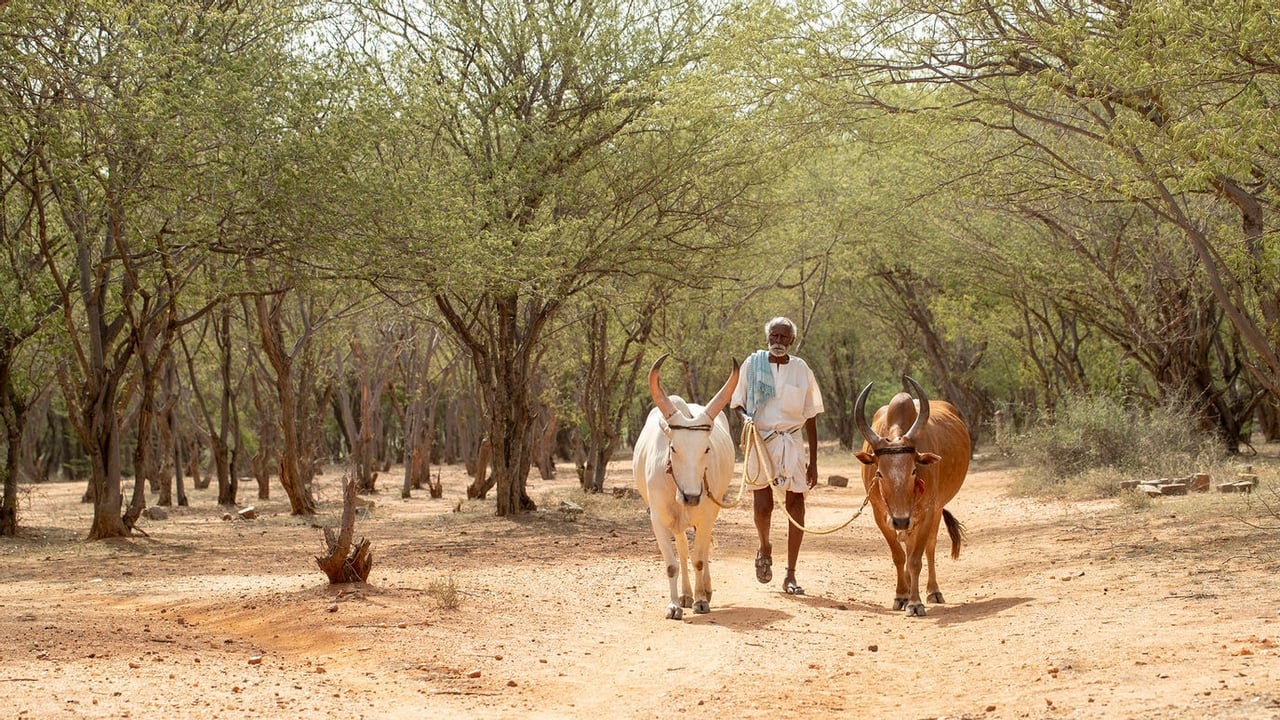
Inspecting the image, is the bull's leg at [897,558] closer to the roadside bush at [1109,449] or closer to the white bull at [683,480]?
the white bull at [683,480]

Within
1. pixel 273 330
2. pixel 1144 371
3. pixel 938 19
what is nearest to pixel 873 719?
pixel 938 19

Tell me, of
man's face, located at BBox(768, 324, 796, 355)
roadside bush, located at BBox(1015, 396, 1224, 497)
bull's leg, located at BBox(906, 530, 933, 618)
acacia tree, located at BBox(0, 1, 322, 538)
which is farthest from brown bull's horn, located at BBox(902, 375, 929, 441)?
roadside bush, located at BBox(1015, 396, 1224, 497)

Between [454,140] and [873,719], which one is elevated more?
[454,140]

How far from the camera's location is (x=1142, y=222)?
24.0 meters

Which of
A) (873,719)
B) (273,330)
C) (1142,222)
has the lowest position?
(873,719)

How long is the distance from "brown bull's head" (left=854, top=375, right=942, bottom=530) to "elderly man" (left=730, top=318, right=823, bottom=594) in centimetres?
77

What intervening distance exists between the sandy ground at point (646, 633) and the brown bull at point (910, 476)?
398 mm

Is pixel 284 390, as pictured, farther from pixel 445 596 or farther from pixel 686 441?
pixel 686 441

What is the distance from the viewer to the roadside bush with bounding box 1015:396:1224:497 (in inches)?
845

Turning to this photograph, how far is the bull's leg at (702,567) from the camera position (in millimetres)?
9789

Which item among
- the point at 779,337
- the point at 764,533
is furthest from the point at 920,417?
the point at 764,533

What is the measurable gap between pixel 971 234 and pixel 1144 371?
49.5 ft

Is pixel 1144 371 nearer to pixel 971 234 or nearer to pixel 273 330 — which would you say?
pixel 971 234

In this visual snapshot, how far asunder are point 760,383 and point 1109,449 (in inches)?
556
